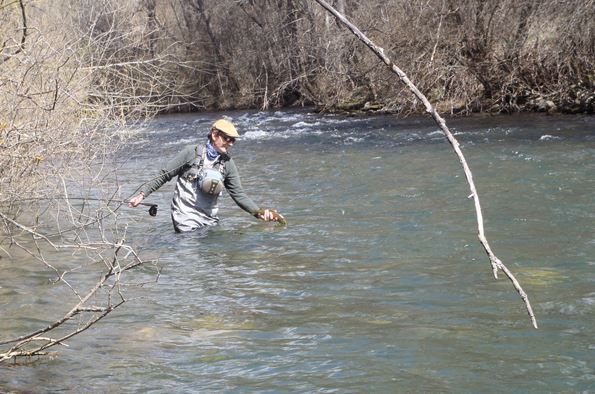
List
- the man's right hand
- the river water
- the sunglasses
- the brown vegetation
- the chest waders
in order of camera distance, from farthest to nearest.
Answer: the chest waders → the sunglasses → the man's right hand → the brown vegetation → the river water

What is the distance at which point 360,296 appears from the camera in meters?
6.74

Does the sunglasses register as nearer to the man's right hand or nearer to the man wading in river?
the man wading in river

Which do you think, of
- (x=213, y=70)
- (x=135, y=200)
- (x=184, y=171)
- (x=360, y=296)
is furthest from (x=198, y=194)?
(x=213, y=70)

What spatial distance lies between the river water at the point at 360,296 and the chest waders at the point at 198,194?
0.22m

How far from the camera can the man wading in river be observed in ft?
→ 29.1

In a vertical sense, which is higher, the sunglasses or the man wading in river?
the sunglasses

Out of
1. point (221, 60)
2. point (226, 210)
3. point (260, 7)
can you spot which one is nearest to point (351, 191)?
point (226, 210)

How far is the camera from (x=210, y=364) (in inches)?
215

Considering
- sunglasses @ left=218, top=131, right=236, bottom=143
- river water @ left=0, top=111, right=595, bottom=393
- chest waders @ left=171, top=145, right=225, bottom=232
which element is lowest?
river water @ left=0, top=111, right=595, bottom=393

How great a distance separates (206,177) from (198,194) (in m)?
0.37

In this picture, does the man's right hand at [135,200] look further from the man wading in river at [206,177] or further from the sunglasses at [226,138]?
the sunglasses at [226,138]

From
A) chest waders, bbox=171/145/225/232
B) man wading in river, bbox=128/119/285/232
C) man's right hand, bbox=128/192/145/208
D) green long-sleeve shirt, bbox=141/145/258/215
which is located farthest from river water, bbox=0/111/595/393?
man's right hand, bbox=128/192/145/208

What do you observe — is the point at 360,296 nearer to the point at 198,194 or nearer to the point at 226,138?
the point at 226,138

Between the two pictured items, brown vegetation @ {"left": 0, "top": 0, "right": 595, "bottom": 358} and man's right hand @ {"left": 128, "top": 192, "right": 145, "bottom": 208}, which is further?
man's right hand @ {"left": 128, "top": 192, "right": 145, "bottom": 208}
